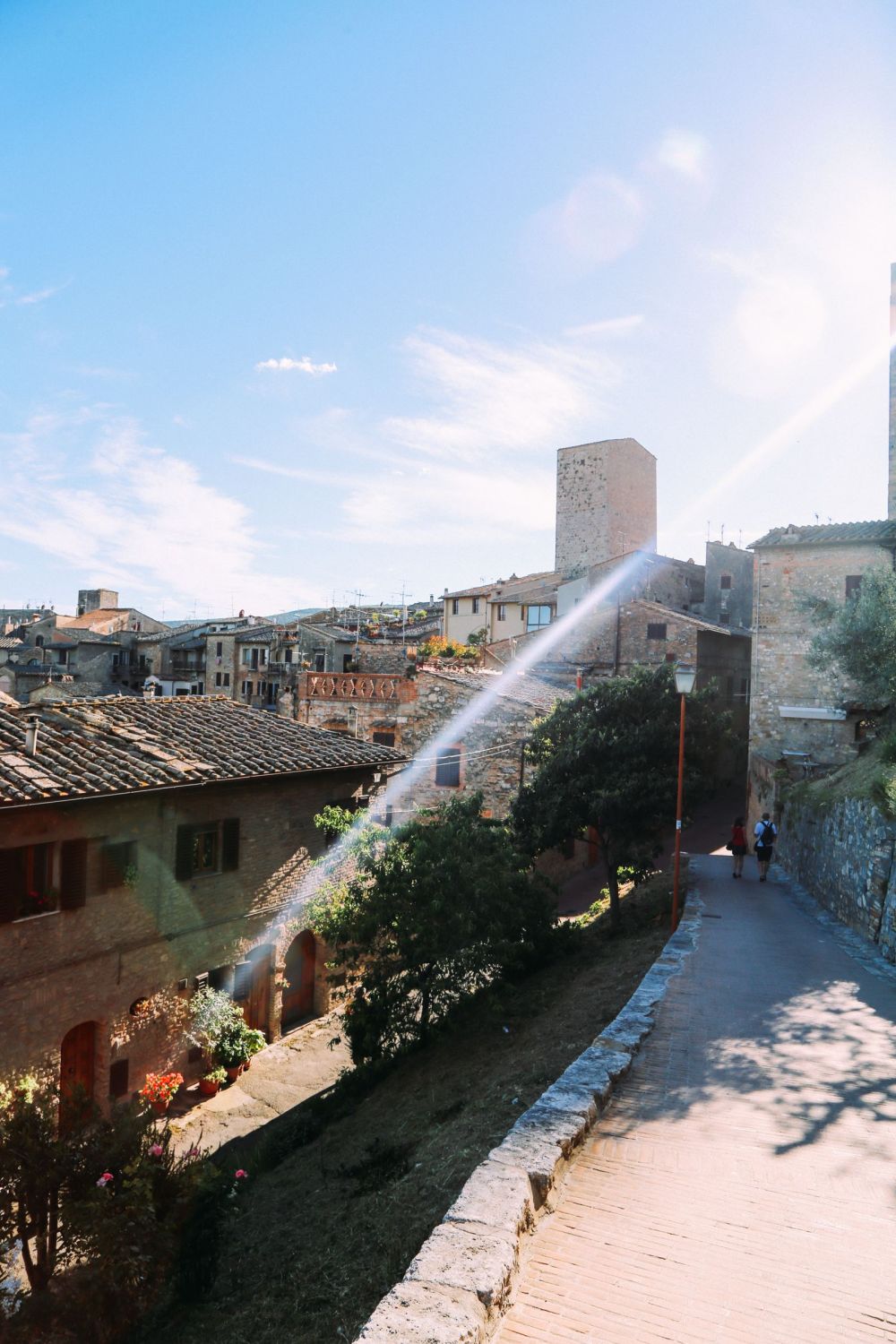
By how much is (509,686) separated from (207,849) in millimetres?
13475

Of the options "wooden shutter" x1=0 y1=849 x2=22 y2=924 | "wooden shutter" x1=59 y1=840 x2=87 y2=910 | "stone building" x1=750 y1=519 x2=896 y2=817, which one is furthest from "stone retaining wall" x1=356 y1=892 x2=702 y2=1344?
"stone building" x1=750 y1=519 x2=896 y2=817

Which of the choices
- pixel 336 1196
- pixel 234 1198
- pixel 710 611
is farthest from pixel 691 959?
pixel 710 611

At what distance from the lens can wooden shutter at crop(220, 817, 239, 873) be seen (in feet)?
50.3

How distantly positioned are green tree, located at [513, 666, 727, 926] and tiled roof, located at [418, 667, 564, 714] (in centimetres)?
674

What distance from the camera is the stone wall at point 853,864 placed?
497 inches

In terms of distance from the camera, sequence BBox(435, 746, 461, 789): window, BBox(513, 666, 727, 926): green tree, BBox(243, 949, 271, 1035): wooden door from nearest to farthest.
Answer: BBox(243, 949, 271, 1035): wooden door < BBox(513, 666, 727, 926): green tree < BBox(435, 746, 461, 789): window

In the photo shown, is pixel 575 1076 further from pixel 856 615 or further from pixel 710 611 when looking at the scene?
pixel 710 611

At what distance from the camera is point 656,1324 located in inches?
164

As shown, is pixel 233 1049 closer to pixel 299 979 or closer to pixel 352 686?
pixel 299 979

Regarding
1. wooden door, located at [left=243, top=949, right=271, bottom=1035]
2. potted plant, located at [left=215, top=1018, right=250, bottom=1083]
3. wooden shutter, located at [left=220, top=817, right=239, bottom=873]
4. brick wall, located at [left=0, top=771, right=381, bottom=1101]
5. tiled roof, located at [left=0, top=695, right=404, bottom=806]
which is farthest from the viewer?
wooden door, located at [left=243, top=949, right=271, bottom=1035]

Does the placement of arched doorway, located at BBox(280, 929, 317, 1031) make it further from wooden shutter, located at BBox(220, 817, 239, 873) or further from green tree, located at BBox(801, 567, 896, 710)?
green tree, located at BBox(801, 567, 896, 710)

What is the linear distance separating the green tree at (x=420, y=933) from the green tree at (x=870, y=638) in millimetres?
10134

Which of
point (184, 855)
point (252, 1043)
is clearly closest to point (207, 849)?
point (184, 855)

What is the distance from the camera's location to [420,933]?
492 inches
